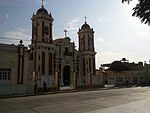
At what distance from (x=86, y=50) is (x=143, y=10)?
1404 inches

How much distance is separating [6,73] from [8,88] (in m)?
2.21

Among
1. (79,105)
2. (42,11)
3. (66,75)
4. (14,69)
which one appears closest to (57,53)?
(66,75)

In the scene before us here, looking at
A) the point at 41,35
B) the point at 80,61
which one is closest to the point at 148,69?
the point at 80,61

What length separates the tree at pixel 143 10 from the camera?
683cm

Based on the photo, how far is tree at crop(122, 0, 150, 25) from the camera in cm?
683

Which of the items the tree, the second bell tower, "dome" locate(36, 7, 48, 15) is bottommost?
the tree

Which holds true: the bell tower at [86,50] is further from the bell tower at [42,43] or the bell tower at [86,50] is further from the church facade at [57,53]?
the bell tower at [42,43]

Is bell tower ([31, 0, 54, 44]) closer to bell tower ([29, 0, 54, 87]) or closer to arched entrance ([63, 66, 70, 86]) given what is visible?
bell tower ([29, 0, 54, 87])

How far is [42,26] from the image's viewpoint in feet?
114

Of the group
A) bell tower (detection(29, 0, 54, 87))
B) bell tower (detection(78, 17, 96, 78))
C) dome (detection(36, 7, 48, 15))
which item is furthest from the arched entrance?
dome (detection(36, 7, 48, 15))

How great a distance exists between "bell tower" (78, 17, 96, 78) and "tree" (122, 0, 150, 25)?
3487 centimetres

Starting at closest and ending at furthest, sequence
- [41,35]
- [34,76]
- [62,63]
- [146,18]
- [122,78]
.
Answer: [146,18]
[34,76]
[41,35]
[62,63]
[122,78]

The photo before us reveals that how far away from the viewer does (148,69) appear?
53.3 meters

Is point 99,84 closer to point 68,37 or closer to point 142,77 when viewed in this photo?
point 68,37
